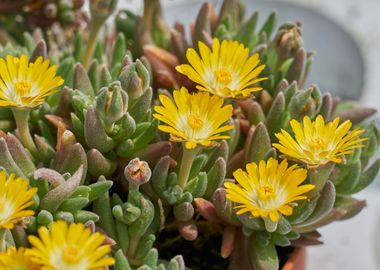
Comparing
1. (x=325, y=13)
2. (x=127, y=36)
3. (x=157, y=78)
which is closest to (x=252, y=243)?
(x=157, y=78)

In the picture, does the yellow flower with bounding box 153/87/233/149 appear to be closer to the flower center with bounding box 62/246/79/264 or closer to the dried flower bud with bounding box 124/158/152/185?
the dried flower bud with bounding box 124/158/152/185

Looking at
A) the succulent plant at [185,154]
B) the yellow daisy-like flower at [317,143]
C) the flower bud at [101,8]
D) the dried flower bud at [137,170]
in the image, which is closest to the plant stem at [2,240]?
the succulent plant at [185,154]

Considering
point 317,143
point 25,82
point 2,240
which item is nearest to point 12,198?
point 2,240

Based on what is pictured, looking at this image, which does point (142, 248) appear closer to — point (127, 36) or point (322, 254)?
point (127, 36)

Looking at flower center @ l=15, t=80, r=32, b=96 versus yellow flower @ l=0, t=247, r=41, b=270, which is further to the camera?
flower center @ l=15, t=80, r=32, b=96

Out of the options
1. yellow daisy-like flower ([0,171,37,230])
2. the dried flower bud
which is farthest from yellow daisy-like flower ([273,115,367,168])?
yellow daisy-like flower ([0,171,37,230])
